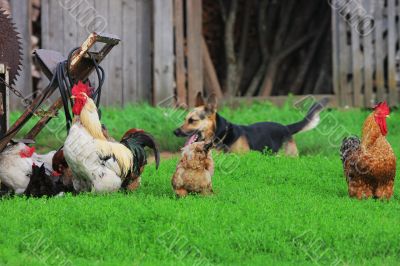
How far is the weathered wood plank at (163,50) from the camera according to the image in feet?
56.3

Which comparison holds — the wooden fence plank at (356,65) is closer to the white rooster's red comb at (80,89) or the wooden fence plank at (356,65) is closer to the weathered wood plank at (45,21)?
the weathered wood plank at (45,21)

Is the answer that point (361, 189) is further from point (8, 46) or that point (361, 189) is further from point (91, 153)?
point (8, 46)

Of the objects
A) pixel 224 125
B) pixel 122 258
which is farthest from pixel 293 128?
pixel 122 258

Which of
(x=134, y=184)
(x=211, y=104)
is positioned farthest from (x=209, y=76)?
(x=134, y=184)

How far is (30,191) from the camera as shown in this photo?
357 inches

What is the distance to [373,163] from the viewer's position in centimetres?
859

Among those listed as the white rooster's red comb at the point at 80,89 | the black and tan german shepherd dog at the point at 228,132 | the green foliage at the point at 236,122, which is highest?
the white rooster's red comb at the point at 80,89

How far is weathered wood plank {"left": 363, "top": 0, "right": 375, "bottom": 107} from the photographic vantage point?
18.3m

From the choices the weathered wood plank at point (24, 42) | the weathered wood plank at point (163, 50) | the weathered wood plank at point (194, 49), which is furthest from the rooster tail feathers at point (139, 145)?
the weathered wood plank at point (194, 49)

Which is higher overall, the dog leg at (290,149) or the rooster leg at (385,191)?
the rooster leg at (385,191)

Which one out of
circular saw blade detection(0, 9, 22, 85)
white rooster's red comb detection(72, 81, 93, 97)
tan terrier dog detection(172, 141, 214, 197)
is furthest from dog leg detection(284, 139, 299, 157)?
white rooster's red comb detection(72, 81, 93, 97)

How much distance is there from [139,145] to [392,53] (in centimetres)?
1024

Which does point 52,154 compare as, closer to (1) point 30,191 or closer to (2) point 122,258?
(1) point 30,191

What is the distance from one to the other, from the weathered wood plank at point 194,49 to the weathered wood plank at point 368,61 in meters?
3.45
